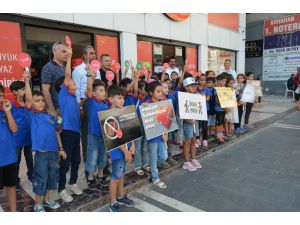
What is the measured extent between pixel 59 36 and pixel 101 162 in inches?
162

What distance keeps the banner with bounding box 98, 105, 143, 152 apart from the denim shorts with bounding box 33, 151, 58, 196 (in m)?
0.66

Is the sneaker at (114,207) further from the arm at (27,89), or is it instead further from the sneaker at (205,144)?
the sneaker at (205,144)

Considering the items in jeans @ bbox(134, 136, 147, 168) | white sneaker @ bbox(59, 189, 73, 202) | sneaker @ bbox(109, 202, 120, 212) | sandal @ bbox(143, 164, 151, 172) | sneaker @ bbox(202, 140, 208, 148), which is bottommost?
sneaker @ bbox(109, 202, 120, 212)

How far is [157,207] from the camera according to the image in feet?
10.1

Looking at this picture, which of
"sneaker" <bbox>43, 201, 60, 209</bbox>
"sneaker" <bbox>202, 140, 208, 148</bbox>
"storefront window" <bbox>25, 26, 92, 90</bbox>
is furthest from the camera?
"storefront window" <bbox>25, 26, 92, 90</bbox>

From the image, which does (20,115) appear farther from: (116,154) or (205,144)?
(205,144)

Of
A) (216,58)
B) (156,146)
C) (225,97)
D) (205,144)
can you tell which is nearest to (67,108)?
(156,146)

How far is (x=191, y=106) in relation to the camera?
4.16m

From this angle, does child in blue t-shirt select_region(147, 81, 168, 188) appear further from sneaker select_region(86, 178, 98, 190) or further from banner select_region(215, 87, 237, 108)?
banner select_region(215, 87, 237, 108)

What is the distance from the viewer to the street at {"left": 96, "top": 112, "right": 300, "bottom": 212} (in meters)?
3.08

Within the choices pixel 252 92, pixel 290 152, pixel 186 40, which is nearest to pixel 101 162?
pixel 290 152

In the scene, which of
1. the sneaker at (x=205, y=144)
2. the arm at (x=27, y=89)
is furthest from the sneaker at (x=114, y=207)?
the sneaker at (x=205, y=144)

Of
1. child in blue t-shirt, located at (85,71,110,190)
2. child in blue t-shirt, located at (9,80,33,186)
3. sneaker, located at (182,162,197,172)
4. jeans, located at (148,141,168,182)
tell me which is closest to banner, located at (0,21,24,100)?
child in blue t-shirt, located at (9,80,33,186)
